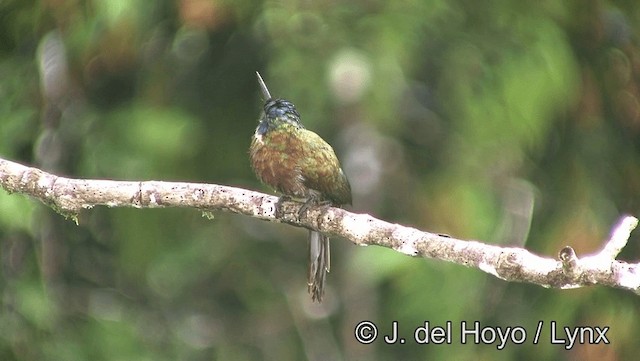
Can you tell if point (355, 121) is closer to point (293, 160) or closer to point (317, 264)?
point (317, 264)

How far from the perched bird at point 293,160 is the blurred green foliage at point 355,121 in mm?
→ 1428

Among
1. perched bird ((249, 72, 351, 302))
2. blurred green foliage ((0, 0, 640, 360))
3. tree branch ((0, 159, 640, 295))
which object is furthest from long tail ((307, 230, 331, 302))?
blurred green foliage ((0, 0, 640, 360))

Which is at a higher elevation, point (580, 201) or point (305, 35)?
point (305, 35)

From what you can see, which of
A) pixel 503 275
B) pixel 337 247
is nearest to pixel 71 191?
pixel 503 275

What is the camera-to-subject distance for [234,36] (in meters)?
5.49

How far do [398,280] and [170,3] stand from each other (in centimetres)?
165

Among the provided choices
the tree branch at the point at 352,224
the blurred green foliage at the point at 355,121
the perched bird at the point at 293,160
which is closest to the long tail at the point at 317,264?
the perched bird at the point at 293,160

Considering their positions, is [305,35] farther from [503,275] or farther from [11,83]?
[503,275]

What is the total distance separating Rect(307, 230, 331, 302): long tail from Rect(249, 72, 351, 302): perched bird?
37cm

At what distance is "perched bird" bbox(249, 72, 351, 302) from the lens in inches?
129

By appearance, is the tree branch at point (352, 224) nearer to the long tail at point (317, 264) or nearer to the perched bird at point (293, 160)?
the perched bird at point (293, 160)

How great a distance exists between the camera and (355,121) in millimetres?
6031

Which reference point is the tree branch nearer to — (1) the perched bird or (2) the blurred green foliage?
(1) the perched bird

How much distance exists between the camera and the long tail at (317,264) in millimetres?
3633
